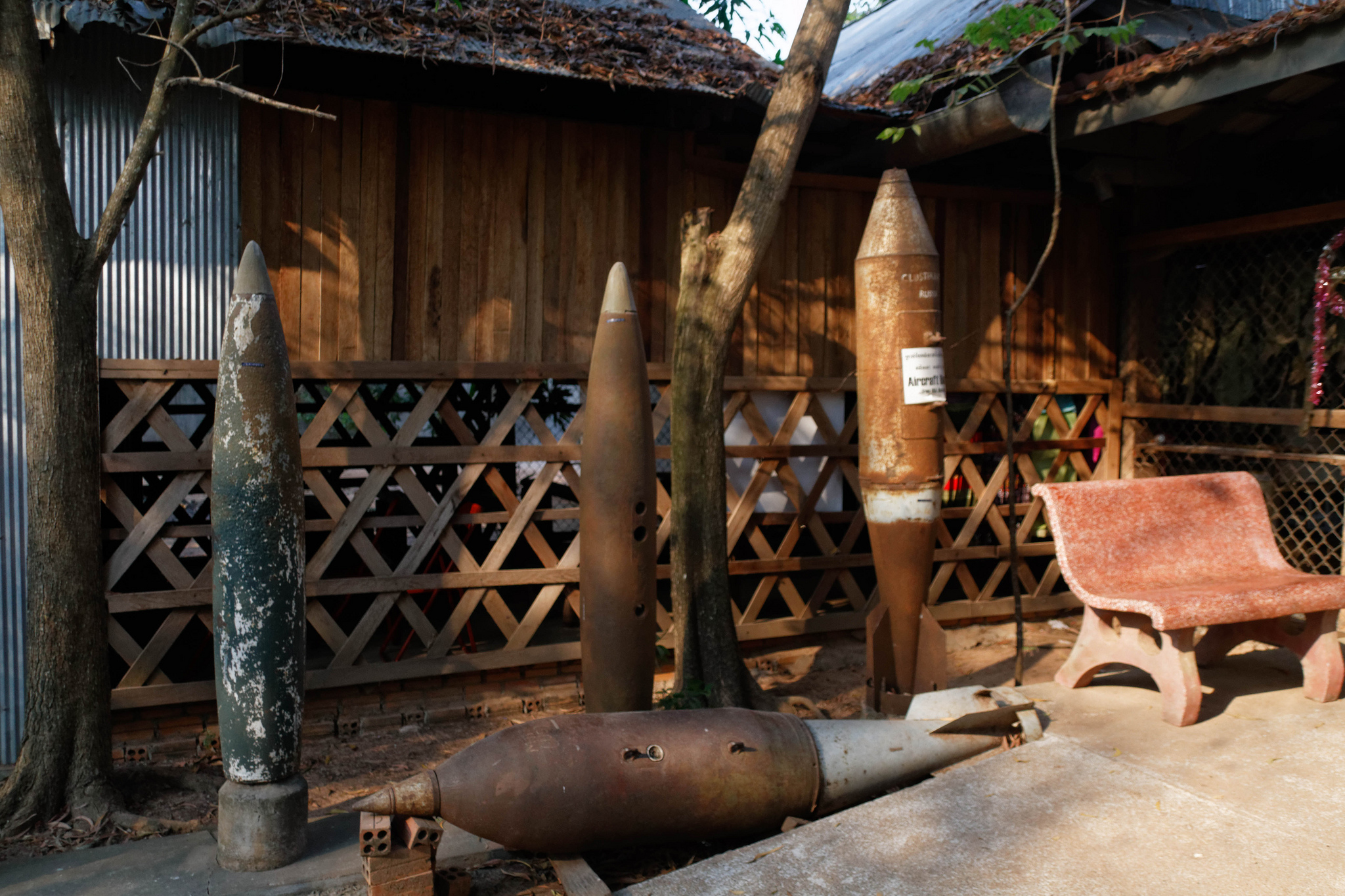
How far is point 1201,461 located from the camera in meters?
7.86

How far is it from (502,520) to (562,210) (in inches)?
82.3

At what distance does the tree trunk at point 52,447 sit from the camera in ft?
13.8

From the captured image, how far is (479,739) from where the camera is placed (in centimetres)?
503

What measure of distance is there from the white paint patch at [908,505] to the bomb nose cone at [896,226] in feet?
4.00

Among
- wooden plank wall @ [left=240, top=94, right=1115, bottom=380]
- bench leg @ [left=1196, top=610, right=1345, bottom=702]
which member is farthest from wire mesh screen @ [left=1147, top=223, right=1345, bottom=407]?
bench leg @ [left=1196, top=610, right=1345, bottom=702]

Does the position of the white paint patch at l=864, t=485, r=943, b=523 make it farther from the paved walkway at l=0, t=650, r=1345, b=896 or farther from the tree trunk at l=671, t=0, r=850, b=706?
the paved walkway at l=0, t=650, r=1345, b=896

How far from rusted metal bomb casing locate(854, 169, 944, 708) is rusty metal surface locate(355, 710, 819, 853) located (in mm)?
1223

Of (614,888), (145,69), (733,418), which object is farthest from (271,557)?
(733,418)

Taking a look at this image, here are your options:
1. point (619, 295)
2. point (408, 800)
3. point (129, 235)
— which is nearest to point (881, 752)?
point (408, 800)

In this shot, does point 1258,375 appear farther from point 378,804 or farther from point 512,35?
point 378,804

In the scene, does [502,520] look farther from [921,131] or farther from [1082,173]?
[1082,173]

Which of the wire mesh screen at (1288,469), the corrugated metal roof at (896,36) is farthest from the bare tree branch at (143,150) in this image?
the wire mesh screen at (1288,469)

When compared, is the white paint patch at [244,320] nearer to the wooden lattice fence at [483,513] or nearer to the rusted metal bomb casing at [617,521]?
the rusted metal bomb casing at [617,521]

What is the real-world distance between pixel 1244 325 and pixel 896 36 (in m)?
4.44
